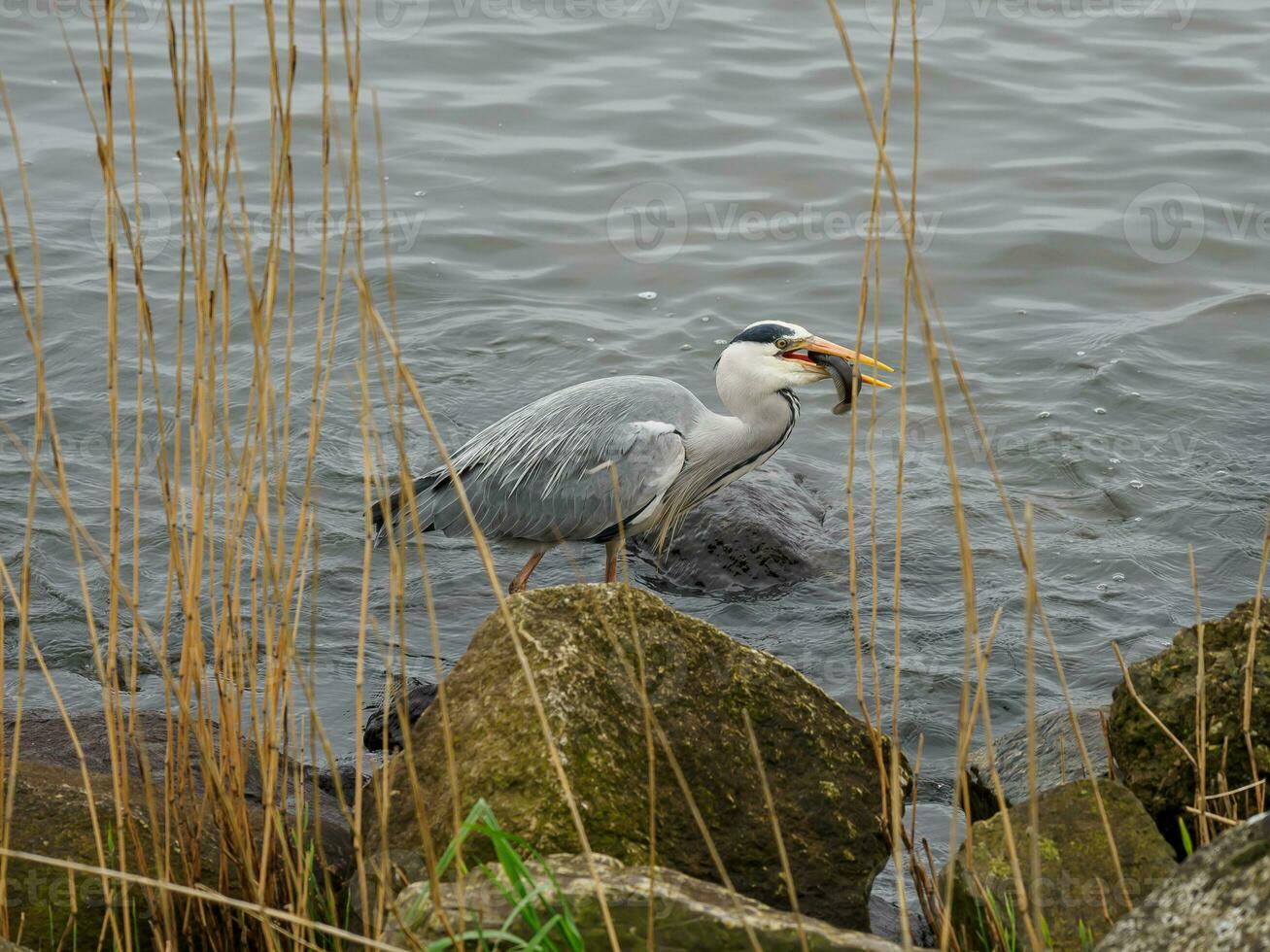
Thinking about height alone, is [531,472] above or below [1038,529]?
above

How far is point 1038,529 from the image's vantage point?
6.39 metres

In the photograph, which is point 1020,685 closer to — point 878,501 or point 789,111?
point 878,501

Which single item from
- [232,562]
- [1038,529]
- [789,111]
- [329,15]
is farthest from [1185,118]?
[232,562]

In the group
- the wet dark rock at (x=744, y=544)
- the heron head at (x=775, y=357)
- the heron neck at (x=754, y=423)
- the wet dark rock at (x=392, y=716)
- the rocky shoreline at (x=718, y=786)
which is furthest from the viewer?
the wet dark rock at (x=744, y=544)

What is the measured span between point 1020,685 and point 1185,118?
650cm

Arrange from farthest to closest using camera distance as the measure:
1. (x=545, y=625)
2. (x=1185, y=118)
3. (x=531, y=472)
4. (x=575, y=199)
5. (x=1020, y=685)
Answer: (x=1185, y=118), (x=575, y=199), (x=531, y=472), (x=1020, y=685), (x=545, y=625)

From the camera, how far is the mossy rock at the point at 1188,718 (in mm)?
3234

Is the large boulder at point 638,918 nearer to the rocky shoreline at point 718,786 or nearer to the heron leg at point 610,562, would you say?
the rocky shoreline at point 718,786

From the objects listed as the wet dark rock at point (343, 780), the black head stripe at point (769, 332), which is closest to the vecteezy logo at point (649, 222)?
the black head stripe at point (769, 332)

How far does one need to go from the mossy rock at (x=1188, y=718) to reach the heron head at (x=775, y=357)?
8.10 feet
